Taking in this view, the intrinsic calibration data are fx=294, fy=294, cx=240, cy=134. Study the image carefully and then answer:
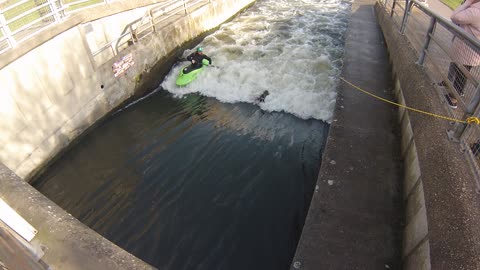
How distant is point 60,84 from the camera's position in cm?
735

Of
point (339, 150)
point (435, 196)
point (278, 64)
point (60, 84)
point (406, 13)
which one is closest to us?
point (435, 196)

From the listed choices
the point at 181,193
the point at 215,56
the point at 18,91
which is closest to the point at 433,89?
the point at 181,193

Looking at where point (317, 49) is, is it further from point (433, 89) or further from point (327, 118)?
point (433, 89)

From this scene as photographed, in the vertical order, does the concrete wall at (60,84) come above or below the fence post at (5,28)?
below

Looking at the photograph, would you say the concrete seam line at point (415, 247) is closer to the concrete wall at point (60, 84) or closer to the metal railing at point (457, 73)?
the metal railing at point (457, 73)

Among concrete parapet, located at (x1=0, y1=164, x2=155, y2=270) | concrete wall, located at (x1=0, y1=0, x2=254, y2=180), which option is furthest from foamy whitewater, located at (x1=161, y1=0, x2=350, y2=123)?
concrete parapet, located at (x1=0, y1=164, x2=155, y2=270)

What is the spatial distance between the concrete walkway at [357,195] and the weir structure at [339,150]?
0.02 m

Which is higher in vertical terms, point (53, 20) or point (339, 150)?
point (53, 20)

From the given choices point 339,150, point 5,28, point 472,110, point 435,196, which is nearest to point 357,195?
point 339,150

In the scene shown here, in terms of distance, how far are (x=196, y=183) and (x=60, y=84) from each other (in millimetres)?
4313

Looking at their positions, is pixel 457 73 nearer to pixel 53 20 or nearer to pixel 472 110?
pixel 472 110

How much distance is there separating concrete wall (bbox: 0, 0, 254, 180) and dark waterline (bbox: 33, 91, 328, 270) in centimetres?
55

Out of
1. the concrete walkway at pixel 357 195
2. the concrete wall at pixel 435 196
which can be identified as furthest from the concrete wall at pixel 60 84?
the concrete wall at pixel 435 196

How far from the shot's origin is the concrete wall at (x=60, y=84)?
6.32 meters
